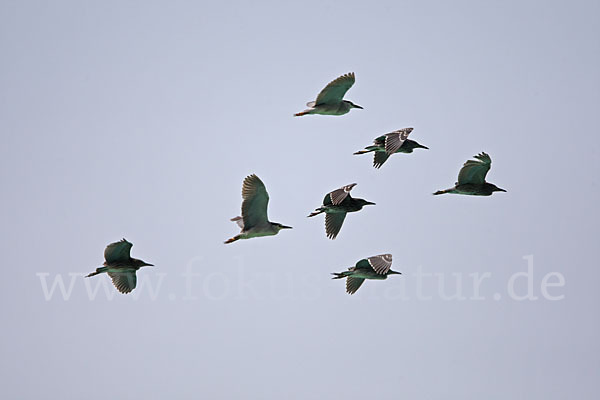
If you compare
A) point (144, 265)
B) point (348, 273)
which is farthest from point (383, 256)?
point (144, 265)

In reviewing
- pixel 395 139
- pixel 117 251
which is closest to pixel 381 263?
pixel 395 139

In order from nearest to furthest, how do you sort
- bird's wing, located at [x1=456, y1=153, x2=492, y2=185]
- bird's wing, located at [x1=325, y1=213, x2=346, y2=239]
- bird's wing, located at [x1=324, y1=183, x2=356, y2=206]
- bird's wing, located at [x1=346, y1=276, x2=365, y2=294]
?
bird's wing, located at [x1=324, y1=183, x2=356, y2=206] < bird's wing, located at [x1=456, y1=153, x2=492, y2=185] < bird's wing, located at [x1=325, y1=213, x2=346, y2=239] < bird's wing, located at [x1=346, y1=276, x2=365, y2=294]

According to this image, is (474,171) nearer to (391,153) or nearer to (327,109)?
(391,153)

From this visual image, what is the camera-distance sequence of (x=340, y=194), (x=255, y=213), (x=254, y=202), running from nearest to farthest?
(x=254, y=202) < (x=255, y=213) < (x=340, y=194)

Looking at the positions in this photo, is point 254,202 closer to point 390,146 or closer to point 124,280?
point 390,146

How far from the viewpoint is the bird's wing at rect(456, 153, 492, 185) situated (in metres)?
36.2

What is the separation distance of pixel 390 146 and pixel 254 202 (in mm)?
5762

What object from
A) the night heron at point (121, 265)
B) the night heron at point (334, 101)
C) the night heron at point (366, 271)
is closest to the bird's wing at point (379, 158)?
the night heron at point (334, 101)

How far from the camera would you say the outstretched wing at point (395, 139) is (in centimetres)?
3644

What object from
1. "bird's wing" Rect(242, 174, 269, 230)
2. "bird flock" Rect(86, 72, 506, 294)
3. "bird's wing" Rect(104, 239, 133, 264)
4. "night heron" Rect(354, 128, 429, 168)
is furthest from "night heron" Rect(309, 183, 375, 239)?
"bird's wing" Rect(104, 239, 133, 264)

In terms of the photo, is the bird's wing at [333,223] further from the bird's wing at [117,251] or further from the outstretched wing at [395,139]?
the bird's wing at [117,251]

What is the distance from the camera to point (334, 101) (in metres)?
38.0

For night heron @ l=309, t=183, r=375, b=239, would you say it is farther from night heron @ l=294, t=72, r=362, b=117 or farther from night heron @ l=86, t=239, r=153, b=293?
night heron @ l=86, t=239, r=153, b=293

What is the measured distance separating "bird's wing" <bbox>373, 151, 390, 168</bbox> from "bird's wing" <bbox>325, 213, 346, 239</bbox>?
7.09 ft
